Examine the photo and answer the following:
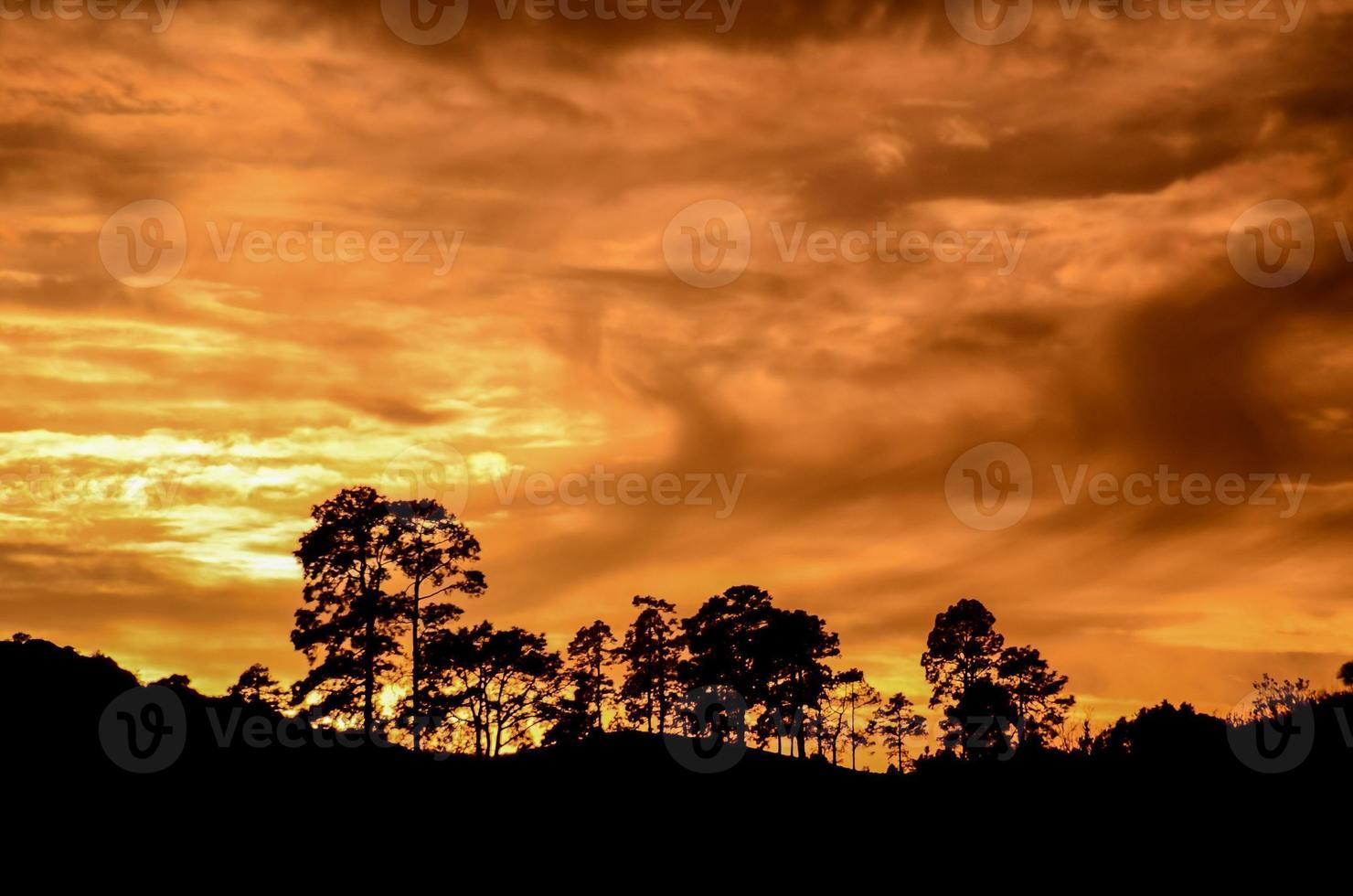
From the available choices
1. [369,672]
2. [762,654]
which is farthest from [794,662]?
[369,672]

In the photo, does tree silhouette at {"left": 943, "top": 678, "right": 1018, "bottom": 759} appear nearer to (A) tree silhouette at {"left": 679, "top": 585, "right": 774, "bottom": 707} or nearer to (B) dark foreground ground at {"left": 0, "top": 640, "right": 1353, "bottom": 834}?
(A) tree silhouette at {"left": 679, "top": 585, "right": 774, "bottom": 707}

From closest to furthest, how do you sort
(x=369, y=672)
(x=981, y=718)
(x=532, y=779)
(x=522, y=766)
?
(x=532, y=779)
(x=522, y=766)
(x=369, y=672)
(x=981, y=718)

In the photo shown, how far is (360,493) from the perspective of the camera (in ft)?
184

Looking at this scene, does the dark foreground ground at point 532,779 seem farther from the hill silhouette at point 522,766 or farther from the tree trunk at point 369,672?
the tree trunk at point 369,672

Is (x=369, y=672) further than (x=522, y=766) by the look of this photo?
Yes

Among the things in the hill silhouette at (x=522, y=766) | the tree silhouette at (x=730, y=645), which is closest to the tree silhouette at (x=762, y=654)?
the tree silhouette at (x=730, y=645)

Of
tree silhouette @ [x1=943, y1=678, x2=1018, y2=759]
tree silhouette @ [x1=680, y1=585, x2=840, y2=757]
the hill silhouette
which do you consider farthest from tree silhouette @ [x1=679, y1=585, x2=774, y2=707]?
the hill silhouette

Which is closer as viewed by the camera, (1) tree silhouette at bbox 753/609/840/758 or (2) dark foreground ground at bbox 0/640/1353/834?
(2) dark foreground ground at bbox 0/640/1353/834

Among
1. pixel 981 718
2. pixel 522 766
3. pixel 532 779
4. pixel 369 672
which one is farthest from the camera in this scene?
pixel 981 718

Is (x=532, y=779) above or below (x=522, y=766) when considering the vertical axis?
below

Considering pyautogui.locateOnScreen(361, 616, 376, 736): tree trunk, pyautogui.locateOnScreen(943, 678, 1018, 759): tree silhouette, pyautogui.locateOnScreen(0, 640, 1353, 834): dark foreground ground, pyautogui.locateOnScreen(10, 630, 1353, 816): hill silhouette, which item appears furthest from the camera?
pyautogui.locateOnScreen(943, 678, 1018, 759): tree silhouette

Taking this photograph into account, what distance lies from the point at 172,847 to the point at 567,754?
16.5 metres

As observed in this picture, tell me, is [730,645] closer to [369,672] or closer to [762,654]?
[762,654]

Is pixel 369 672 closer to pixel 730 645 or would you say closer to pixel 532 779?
pixel 532 779
